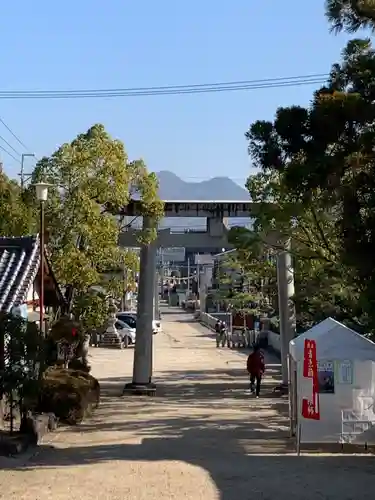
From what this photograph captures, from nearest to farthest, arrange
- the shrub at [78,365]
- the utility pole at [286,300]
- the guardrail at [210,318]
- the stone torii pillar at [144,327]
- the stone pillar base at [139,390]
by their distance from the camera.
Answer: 1. the shrub at [78,365]
2. the stone pillar base at [139,390]
3. the stone torii pillar at [144,327]
4. the utility pole at [286,300]
5. the guardrail at [210,318]

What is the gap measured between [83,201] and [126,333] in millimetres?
26087

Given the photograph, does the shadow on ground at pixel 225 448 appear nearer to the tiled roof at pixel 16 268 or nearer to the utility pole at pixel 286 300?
the utility pole at pixel 286 300

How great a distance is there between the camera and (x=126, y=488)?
9.88 m

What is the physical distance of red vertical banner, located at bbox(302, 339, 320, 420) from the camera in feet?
42.5

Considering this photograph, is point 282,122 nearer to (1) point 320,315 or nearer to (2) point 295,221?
(2) point 295,221

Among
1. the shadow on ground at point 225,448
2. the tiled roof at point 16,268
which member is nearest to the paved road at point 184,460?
the shadow on ground at point 225,448

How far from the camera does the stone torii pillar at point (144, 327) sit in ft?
78.6

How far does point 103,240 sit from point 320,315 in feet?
21.1

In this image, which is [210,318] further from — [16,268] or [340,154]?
[340,154]

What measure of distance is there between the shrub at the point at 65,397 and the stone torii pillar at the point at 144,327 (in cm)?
597

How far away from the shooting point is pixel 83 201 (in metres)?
19.9

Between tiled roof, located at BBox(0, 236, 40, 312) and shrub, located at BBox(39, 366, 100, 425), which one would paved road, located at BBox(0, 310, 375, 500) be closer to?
shrub, located at BBox(39, 366, 100, 425)

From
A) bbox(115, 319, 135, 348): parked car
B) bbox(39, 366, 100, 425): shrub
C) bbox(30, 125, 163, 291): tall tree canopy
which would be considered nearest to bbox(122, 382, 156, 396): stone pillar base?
bbox(30, 125, 163, 291): tall tree canopy

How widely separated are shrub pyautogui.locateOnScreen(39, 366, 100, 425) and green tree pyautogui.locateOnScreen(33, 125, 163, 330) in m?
3.37
